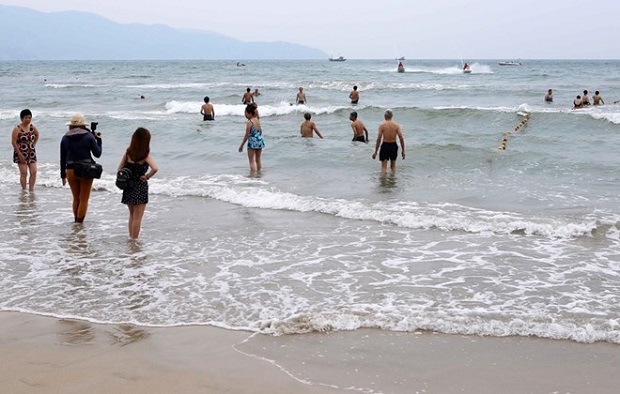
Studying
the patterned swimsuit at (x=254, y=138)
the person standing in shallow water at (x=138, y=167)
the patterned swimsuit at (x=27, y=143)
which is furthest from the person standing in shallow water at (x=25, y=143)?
the patterned swimsuit at (x=254, y=138)

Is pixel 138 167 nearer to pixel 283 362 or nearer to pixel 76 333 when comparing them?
pixel 76 333

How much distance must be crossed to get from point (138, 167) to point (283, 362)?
12.2 feet

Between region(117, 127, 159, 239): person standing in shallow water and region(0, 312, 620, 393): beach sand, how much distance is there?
243 centimetres

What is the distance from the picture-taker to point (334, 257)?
23.5ft

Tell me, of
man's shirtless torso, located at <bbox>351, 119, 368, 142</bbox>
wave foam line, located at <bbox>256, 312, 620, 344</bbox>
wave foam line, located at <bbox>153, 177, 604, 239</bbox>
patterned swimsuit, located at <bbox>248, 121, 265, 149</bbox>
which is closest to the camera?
wave foam line, located at <bbox>256, 312, 620, 344</bbox>

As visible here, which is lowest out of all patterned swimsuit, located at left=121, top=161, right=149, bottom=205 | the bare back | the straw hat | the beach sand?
the beach sand

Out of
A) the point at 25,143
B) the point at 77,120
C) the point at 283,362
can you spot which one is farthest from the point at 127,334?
the point at 25,143

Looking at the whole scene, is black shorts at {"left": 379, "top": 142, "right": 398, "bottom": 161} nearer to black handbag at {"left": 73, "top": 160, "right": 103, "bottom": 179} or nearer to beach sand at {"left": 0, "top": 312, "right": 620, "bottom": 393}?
black handbag at {"left": 73, "top": 160, "right": 103, "bottom": 179}

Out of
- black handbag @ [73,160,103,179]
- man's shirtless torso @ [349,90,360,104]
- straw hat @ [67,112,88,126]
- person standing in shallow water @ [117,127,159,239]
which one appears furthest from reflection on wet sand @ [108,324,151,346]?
man's shirtless torso @ [349,90,360,104]

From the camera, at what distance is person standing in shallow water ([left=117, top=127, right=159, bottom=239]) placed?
717 centimetres

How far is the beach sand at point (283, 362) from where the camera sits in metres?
4.07

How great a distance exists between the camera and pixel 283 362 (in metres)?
4.46

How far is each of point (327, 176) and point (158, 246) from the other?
18.8ft

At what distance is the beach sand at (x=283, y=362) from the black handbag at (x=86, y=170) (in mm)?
3206
